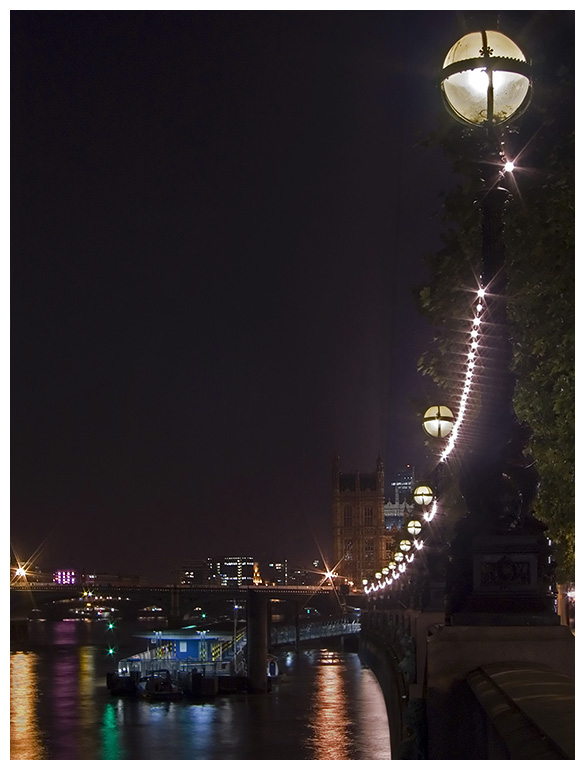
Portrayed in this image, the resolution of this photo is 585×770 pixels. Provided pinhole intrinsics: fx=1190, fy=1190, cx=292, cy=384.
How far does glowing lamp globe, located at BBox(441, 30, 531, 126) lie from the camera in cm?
657

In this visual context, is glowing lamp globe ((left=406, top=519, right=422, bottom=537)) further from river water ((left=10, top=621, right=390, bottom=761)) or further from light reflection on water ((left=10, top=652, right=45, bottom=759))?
light reflection on water ((left=10, top=652, right=45, bottom=759))

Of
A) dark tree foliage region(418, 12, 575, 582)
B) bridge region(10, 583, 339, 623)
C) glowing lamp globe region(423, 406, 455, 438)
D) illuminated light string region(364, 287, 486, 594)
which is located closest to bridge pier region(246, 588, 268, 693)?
illuminated light string region(364, 287, 486, 594)

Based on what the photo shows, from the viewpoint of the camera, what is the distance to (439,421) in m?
18.9

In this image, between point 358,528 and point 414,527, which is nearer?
point 414,527

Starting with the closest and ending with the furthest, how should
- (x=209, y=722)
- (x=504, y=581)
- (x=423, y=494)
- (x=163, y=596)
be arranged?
(x=504, y=581) < (x=423, y=494) < (x=209, y=722) < (x=163, y=596)

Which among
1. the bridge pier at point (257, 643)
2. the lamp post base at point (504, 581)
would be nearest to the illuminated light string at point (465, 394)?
the lamp post base at point (504, 581)

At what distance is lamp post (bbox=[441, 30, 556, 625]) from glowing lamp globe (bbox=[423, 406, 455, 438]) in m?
9.97

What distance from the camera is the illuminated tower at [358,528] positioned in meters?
193

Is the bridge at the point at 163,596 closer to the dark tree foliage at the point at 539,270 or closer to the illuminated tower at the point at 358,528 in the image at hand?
the illuminated tower at the point at 358,528

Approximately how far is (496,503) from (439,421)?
34.4ft

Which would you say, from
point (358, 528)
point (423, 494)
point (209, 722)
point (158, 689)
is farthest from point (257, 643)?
point (358, 528)

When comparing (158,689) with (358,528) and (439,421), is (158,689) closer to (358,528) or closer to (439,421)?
(439,421)

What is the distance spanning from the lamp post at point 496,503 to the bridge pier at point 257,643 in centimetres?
6252
